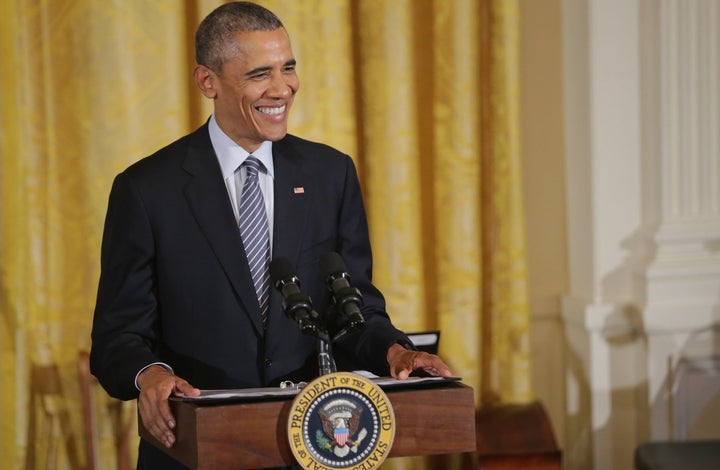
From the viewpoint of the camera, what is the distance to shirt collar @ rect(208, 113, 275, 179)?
2072 mm

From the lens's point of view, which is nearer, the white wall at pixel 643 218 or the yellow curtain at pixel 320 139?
the yellow curtain at pixel 320 139

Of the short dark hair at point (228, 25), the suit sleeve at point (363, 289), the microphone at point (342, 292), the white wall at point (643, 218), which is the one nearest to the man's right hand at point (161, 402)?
the microphone at point (342, 292)

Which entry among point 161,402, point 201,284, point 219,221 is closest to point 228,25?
point 219,221

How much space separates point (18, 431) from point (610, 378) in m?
2.20

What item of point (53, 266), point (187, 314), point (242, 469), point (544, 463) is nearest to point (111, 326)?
point (187, 314)

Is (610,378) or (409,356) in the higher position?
(409,356)

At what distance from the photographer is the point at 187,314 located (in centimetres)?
202

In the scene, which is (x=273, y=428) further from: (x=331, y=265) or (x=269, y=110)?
(x=269, y=110)

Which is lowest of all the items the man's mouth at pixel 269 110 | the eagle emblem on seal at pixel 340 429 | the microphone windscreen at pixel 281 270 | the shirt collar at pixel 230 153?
the eagle emblem on seal at pixel 340 429

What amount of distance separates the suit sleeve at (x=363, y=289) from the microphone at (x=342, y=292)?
0.24 meters

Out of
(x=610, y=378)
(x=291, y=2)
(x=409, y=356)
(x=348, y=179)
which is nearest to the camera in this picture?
(x=409, y=356)

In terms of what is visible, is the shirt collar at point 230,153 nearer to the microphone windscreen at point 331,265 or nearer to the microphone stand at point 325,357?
the microphone windscreen at point 331,265

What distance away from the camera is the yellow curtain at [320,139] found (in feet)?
11.3

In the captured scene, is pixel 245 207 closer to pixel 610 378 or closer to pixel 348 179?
pixel 348 179
